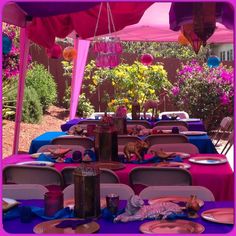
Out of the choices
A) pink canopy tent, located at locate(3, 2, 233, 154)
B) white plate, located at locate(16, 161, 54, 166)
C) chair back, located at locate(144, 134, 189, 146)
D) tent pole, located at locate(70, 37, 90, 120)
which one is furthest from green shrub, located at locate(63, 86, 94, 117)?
white plate, located at locate(16, 161, 54, 166)

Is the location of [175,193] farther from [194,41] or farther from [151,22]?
[151,22]

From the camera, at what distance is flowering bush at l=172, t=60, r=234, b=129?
9578mm

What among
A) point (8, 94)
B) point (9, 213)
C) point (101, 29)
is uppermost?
point (101, 29)

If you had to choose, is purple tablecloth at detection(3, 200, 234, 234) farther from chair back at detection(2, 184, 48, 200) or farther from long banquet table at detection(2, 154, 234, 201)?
long banquet table at detection(2, 154, 234, 201)

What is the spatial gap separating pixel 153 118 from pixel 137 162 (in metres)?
3.33

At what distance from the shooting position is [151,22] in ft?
26.5

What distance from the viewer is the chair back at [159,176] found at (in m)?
2.97

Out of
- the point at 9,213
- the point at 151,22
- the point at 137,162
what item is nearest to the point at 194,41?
the point at 137,162

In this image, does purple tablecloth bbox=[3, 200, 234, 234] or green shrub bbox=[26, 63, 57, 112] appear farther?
green shrub bbox=[26, 63, 57, 112]

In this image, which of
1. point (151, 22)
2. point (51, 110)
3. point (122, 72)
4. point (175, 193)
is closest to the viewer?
point (175, 193)

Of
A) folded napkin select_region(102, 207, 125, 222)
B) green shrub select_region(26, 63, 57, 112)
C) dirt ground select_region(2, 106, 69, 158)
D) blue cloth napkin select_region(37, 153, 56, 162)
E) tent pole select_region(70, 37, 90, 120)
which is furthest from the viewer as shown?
green shrub select_region(26, 63, 57, 112)

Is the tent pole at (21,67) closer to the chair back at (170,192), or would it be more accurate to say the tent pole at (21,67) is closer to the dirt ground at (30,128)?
the dirt ground at (30,128)

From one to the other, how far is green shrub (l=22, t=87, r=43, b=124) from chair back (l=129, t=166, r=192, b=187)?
25.6ft

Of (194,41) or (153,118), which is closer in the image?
(194,41)
